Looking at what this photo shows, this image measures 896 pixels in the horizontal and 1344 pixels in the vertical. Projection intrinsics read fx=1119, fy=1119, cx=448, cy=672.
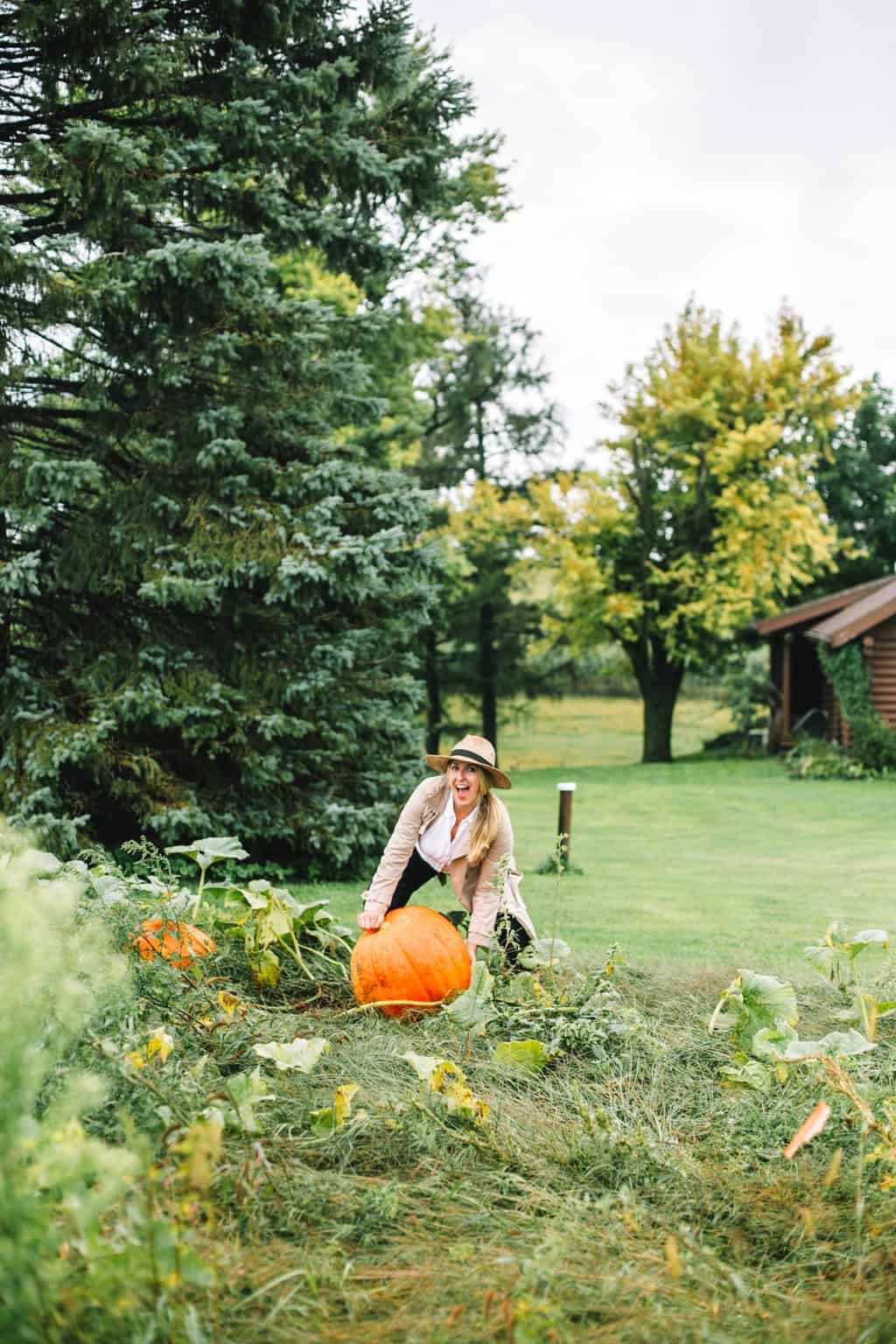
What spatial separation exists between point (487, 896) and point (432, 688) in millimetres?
22057

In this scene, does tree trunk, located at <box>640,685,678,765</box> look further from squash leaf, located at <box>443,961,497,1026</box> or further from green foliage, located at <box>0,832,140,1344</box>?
green foliage, located at <box>0,832,140,1344</box>

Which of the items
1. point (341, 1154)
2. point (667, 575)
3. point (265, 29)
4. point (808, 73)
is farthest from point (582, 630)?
point (341, 1154)

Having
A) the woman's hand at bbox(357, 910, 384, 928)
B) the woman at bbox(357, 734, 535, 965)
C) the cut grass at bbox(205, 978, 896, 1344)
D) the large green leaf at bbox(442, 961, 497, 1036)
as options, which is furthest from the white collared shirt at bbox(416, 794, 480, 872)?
the cut grass at bbox(205, 978, 896, 1344)

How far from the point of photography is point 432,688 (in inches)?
1059

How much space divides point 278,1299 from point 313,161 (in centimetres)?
863

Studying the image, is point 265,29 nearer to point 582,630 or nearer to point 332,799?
point 332,799

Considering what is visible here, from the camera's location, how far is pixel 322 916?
5.04 metres

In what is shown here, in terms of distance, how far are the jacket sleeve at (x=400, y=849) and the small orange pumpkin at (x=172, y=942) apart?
77 centimetres

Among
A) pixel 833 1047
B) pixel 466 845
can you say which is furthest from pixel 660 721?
pixel 833 1047

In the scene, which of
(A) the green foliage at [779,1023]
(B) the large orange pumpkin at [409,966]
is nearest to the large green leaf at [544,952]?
(B) the large orange pumpkin at [409,966]

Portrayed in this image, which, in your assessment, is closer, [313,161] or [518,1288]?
[518,1288]

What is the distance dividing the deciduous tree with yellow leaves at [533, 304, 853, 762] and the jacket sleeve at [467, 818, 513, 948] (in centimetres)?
2044

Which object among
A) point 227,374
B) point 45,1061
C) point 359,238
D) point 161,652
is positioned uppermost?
point 359,238

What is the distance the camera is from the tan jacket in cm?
481
